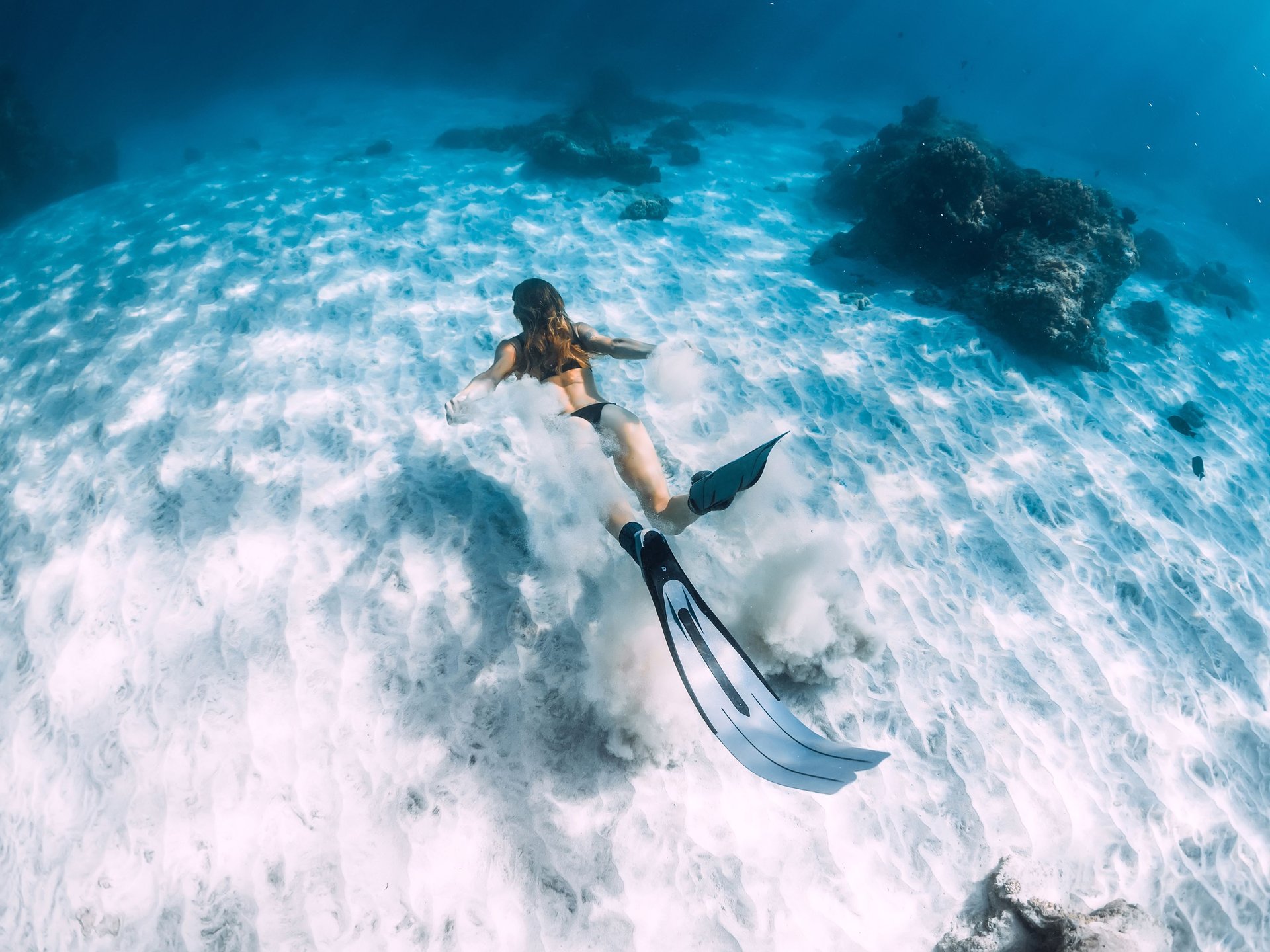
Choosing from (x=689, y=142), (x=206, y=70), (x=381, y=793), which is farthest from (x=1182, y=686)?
(x=206, y=70)

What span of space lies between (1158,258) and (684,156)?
13883 mm

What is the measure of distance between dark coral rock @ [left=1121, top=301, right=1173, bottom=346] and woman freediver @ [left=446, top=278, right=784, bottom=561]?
10573 mm

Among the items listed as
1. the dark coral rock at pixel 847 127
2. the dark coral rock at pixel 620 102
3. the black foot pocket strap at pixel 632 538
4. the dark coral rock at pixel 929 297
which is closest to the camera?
the black foot pocket strap at pixel 632 538

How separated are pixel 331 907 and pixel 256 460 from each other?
3808mm

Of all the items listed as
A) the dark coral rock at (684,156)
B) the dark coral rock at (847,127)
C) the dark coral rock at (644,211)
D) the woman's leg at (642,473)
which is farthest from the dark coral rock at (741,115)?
the woman's leg at (642,473)

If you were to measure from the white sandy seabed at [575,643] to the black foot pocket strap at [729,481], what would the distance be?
755 mm

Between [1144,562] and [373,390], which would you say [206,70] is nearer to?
[373,390]

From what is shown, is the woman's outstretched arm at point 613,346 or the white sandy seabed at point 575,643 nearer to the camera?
the white sandy seabed at point 575,643

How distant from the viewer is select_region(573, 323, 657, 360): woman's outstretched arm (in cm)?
413

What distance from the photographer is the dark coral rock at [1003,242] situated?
736cm

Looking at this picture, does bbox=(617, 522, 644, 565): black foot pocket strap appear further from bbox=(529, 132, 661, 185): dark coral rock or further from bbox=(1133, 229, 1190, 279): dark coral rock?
bbox=(1133, 229, 1190, 279): dark coral rock

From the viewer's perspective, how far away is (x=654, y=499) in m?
3.54

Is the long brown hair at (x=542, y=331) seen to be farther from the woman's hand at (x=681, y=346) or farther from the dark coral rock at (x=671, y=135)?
the dark coral rock at (x=671, y=135)

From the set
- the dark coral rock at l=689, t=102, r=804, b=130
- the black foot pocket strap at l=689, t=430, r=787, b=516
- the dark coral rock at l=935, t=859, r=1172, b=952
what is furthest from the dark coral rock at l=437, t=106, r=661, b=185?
the dark coral rock at l=935, t=859, r=1172, b=952
